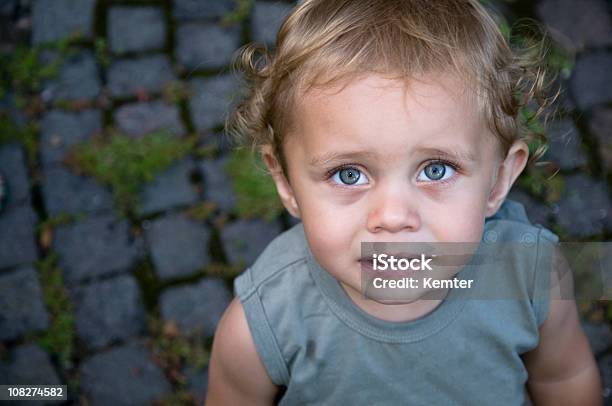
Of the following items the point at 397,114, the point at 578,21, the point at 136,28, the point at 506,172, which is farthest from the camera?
the point at 136,28

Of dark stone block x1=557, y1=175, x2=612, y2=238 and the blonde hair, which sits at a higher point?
the blonde hair

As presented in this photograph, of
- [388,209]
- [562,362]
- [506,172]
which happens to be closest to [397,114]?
[388,209]

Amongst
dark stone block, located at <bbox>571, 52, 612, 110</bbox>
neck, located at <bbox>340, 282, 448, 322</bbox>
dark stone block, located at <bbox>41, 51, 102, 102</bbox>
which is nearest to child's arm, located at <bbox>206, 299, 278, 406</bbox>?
neck, located at <bbox>340, 282, 448, 322</bbox>

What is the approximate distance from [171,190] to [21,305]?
77cm

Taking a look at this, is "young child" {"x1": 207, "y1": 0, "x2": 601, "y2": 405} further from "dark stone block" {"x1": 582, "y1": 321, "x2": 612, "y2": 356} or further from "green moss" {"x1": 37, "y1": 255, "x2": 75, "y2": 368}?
"green moss" {"x1": 37, "y1": 255, "x2": 75, "y2": 368}

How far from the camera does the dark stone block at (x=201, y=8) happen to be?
3.35 m

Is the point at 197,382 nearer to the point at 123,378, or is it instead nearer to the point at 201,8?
the point at 123,378

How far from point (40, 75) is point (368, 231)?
2.42 m

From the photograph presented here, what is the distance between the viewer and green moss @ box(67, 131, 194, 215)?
9.72ft

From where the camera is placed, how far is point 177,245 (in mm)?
2818

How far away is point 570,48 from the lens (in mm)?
3117

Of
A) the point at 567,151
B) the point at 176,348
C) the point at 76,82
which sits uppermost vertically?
the point at 76,82

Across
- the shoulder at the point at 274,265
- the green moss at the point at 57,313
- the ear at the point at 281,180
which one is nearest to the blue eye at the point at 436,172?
the ear at the point at 281,180

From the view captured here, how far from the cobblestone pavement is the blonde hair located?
4.28ft
